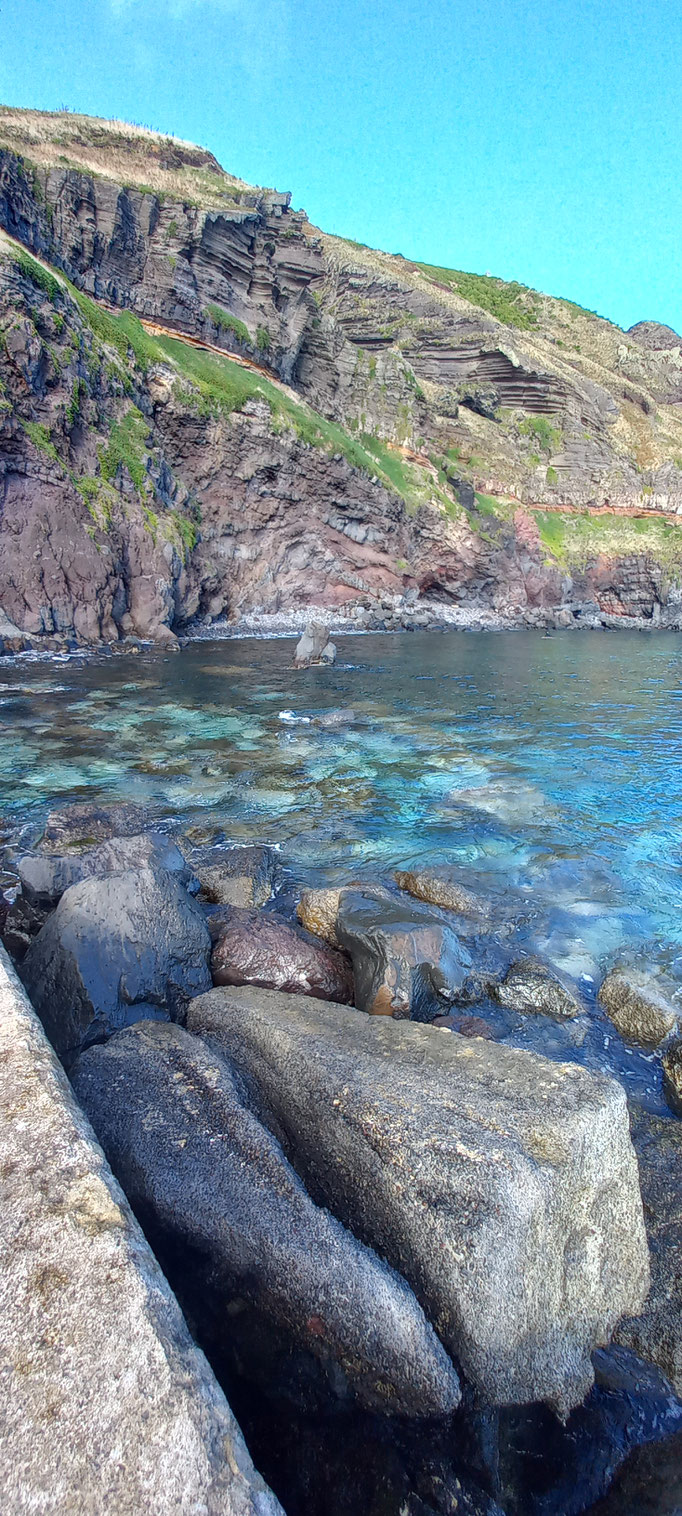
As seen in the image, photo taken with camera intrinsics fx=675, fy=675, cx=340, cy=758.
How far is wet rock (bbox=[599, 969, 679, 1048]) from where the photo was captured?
22.1ft

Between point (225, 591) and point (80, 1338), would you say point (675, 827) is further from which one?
point (225, 591)

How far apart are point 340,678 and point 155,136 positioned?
7887 centimetres

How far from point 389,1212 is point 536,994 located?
420cm

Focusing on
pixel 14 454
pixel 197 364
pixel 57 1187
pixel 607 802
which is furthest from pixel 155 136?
pixel 57 1187

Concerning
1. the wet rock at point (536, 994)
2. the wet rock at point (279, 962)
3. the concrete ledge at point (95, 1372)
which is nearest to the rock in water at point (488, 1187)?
the concrete ledge at point (95, 1372)

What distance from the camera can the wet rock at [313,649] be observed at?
33.2 meters

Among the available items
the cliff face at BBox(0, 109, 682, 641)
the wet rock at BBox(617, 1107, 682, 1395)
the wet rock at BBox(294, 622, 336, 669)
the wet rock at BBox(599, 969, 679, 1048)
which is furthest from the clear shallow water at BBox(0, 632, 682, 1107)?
the cliff face at BBox(0, 109, 682, 641)

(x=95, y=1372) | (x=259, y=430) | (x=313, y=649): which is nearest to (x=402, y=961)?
(x=95, y=1372)

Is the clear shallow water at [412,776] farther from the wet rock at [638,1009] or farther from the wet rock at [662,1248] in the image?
the wet rock at [662,1248]

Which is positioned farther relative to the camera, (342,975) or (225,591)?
(225,591)

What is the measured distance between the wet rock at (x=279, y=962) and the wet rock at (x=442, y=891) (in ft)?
7.40

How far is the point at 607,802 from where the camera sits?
1439 cm

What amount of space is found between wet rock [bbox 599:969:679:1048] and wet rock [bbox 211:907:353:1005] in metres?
2.81

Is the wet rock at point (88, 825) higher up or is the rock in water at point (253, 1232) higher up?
the rock in water at point (253, 1232)
